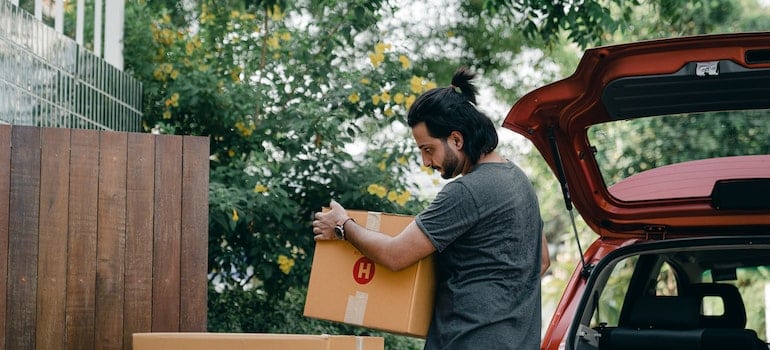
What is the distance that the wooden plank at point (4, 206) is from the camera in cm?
353

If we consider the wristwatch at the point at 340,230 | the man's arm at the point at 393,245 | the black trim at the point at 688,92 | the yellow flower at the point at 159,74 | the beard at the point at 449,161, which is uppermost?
the yellow flower at the point at 159,74

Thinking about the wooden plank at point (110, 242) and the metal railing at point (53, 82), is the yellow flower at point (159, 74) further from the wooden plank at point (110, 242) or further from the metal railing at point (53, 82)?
the wooden plank at point (110, 242)

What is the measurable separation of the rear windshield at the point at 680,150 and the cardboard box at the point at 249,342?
149 cm

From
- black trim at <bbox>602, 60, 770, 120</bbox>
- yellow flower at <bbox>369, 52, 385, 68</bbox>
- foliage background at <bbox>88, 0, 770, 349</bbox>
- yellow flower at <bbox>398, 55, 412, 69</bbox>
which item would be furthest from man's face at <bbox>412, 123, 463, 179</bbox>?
yellow flower at <bbox>398, 55, 412, 69</bbox>

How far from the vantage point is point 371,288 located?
3.18m

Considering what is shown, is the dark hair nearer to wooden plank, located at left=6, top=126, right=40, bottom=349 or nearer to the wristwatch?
the wristwatch

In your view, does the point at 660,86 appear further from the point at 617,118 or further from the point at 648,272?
the point at 648,272

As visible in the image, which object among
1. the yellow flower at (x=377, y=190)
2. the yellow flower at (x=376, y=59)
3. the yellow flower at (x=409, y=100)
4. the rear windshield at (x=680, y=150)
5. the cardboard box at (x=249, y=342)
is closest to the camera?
the cardboard box at (x=249, y=342)

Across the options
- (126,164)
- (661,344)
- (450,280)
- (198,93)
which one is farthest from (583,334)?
(198,93)

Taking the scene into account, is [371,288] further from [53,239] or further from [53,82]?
[53,82]

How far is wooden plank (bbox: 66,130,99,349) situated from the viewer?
363 centimetres

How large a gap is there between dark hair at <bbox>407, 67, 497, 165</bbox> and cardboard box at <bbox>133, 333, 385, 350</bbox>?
0.61m

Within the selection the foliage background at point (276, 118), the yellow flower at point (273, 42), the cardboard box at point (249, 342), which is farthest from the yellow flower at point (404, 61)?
the cardboard box at point (249, 342)

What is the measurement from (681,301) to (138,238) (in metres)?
2.05
